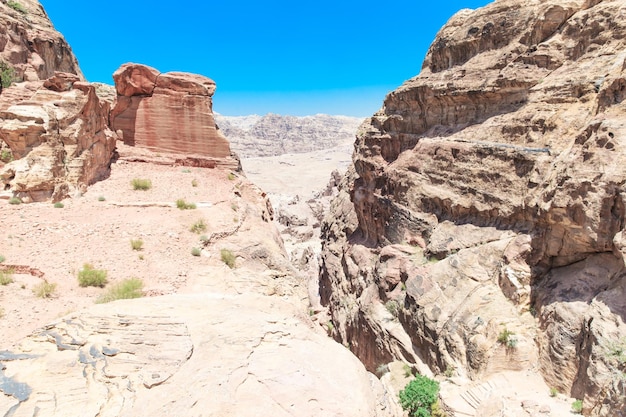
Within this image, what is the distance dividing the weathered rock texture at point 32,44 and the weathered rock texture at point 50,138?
15.2 feet

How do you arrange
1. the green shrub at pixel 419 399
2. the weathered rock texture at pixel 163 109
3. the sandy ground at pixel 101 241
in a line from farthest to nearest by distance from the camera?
the weathered rock texture at pixel 163 109, the green shrub at pixel 419 399, the sandy ground at pixel 101 241

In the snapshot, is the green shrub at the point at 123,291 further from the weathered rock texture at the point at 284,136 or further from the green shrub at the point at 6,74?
the weathered rock texture at the point at 284,136

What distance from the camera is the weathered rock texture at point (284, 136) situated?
135500 mm

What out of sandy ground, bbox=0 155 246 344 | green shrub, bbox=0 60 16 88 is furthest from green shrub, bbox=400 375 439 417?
green shrub, bbox=0 60 16 88

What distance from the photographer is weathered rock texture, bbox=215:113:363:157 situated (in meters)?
136

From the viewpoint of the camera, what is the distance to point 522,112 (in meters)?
14.6

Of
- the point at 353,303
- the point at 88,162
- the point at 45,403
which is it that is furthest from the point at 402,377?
the point at 88,162

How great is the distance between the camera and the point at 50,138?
13.2m

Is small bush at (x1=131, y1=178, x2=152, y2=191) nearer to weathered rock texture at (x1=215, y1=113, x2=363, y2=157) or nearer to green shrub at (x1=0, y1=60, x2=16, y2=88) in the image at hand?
green shrub at (x1=0, y1=60, x2=16, y2=88)

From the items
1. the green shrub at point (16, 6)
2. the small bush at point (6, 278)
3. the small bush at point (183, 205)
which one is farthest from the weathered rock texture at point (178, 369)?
the green shrub at point (16, 6)

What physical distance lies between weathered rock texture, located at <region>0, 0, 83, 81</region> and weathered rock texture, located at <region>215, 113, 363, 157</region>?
10438 cm

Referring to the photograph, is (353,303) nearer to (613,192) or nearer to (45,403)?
(613,192)

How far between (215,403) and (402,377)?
30.6 ft

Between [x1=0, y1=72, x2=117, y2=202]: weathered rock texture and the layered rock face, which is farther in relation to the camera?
[x1=0, y1=72, x2=117, y2=202]: weathered rock texture
